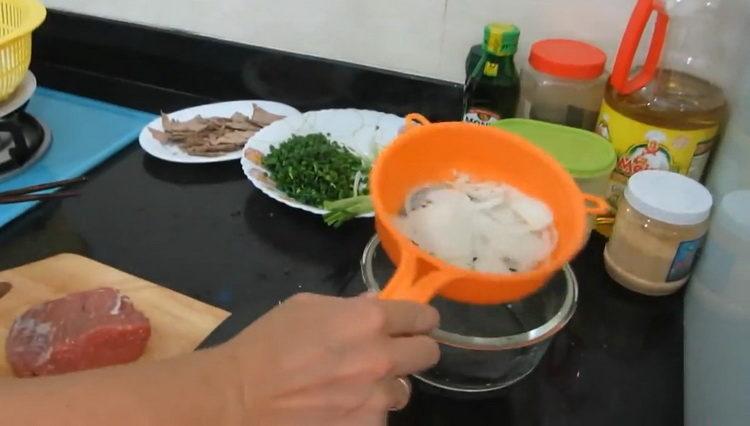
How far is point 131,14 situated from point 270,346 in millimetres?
788

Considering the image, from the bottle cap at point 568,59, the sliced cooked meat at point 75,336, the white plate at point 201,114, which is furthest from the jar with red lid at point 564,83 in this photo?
the sliced cooked meat at point 75,336

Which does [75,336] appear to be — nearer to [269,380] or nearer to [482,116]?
[269,380]

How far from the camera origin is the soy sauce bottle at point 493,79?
84 centimetres

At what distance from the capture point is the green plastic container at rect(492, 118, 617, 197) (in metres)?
0.77

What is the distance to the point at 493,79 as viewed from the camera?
0.88 m

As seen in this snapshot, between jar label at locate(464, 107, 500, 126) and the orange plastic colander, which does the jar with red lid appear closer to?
jar label at locate(464, 107, 500, 126)

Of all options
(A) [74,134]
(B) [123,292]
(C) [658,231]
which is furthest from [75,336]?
(C) [658,231]

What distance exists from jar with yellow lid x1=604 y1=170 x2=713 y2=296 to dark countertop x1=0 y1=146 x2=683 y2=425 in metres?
0.03

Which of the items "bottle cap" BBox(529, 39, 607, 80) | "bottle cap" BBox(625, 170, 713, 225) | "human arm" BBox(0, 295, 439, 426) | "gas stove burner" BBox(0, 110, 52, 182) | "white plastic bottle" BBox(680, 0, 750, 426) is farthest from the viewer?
"gas stove burner" BBox(0, 110, 52, 182)

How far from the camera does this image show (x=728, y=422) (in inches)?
23.2

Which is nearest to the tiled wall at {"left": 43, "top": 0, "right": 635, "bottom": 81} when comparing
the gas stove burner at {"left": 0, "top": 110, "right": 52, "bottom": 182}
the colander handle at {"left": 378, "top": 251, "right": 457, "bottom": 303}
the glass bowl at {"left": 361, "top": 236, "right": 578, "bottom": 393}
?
the gas stove burner at {"left": 0, "top": 110, "right": 52, "bottom": 182}

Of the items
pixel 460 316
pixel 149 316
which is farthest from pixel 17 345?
pixel 460 316

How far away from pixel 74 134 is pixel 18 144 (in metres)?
0.10

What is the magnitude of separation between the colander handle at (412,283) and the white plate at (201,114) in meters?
0.47
